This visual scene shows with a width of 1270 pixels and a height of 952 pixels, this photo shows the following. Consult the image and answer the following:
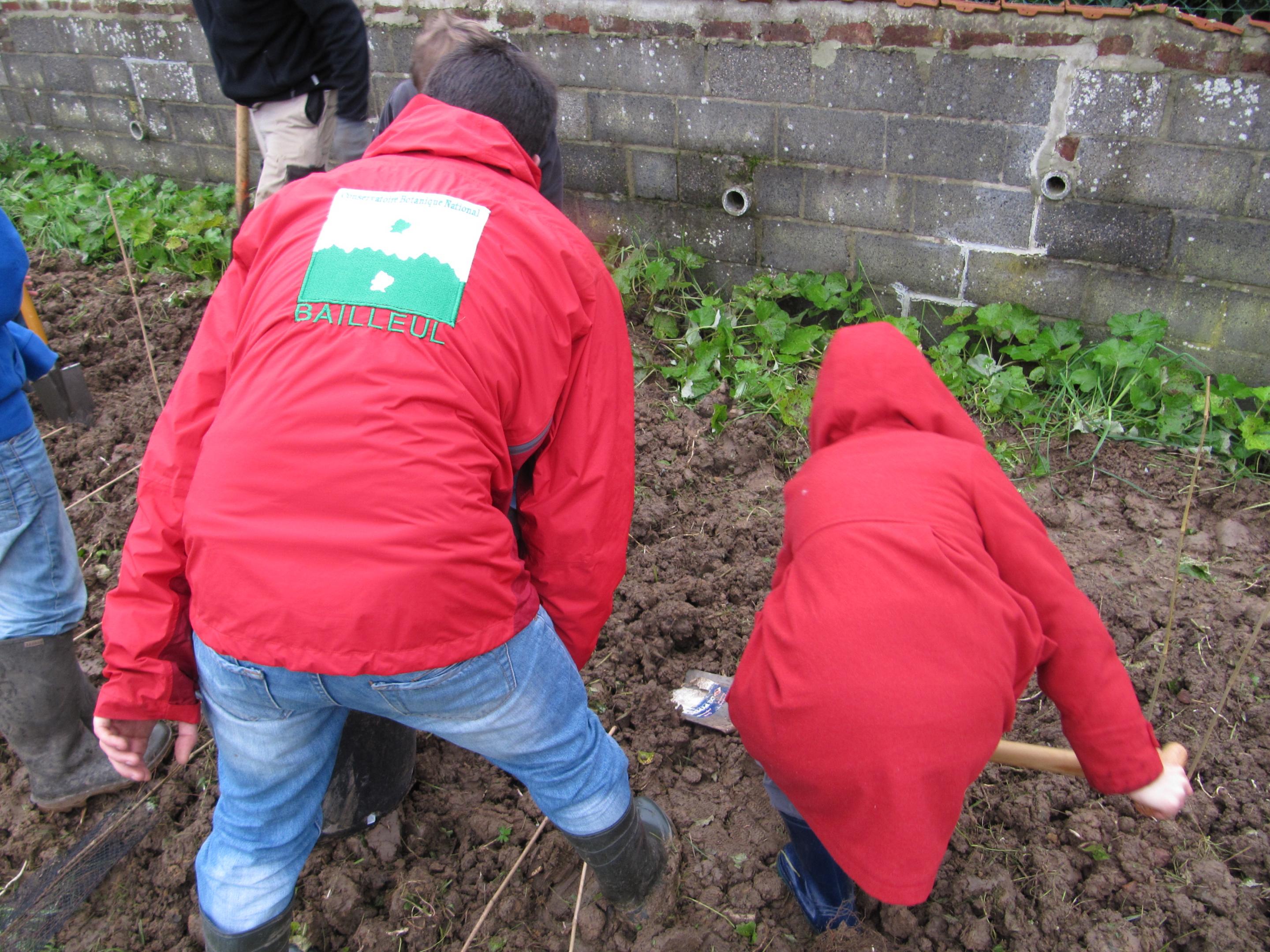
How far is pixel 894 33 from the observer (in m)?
3.22

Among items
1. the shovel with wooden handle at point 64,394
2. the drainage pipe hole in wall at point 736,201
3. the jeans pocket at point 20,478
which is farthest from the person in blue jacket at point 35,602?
the drainage pipe hole in wall at point 736,201

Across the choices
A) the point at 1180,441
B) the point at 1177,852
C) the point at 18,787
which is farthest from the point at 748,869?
the point at 1180,441

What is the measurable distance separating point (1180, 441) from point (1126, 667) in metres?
1.15

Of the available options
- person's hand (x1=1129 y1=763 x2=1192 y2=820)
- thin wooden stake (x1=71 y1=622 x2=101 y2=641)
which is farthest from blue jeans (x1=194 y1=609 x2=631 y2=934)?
thin wooden stake (x1=71 y1=622 x2=101 y2=641)

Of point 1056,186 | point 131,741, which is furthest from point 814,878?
point 1056,186

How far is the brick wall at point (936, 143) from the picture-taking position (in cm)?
293

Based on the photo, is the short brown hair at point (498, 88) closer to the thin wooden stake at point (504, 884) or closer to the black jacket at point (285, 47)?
the thin wooden stake at point (504, 884)

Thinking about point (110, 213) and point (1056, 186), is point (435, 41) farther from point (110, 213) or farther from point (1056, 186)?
point (110, 213)

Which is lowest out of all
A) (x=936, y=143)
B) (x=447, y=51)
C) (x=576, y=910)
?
(x=576, y=910)

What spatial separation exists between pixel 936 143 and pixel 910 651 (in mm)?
2554

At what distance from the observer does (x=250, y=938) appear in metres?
1.59

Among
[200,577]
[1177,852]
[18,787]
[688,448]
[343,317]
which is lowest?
[18,787]

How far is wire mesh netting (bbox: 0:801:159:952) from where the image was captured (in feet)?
6.67

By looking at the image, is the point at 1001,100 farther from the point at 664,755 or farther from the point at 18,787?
the point at 18,787
